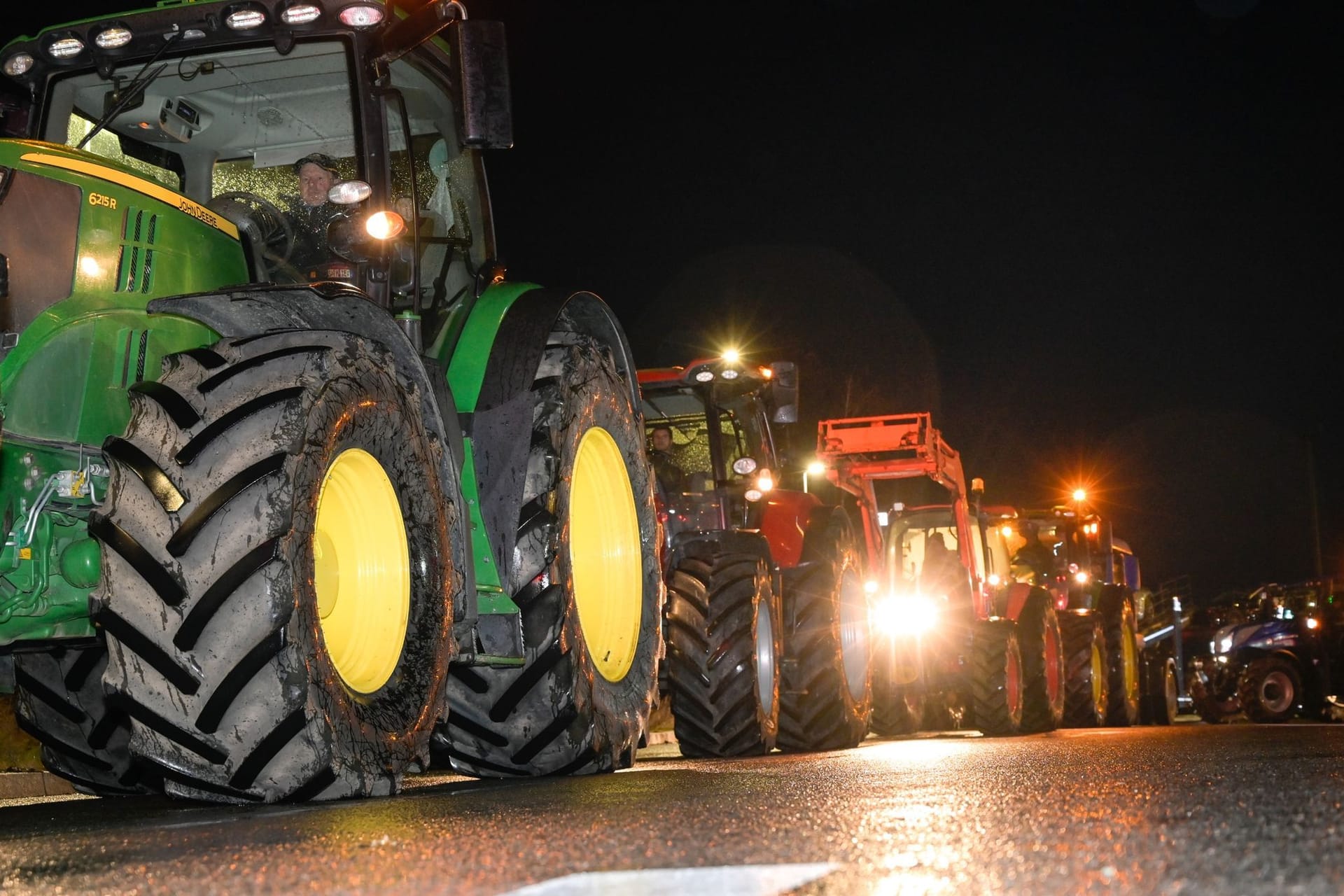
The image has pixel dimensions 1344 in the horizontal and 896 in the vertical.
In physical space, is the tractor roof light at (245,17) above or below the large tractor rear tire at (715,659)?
above

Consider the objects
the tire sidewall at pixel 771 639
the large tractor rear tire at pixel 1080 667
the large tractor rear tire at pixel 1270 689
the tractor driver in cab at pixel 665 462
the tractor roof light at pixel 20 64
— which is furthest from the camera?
the large tractor rear tire at pixel 1270 689

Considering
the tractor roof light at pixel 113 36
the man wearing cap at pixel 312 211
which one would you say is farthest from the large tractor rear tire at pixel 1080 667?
the tractor roof light at pixel 113 36

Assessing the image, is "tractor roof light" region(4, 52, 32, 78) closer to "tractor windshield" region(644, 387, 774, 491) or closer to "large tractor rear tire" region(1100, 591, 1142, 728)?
"tractor windshield" region(644, 387, 774, 491)

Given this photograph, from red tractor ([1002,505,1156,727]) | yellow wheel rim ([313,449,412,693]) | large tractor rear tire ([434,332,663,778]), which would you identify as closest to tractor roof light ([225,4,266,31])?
large tractor rear tire ([434,332,663,778])

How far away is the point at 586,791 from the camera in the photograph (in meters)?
4.43

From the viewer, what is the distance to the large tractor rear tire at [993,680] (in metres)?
13.7

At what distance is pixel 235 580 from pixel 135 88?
9.12ft

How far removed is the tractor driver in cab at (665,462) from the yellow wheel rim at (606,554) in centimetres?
298

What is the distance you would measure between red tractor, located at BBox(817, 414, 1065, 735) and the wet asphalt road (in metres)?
8.77

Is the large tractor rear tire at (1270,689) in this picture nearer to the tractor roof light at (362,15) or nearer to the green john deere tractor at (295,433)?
the green john deere tractor at (295,433)

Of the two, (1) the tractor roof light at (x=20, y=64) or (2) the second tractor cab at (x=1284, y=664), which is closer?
(1) the tractor roof light at (x=20, y=64)

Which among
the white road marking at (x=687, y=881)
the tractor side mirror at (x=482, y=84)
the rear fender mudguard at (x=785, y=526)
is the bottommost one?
the white road marking at (x=687, y=881)

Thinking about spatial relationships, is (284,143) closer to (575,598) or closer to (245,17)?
(245,17)

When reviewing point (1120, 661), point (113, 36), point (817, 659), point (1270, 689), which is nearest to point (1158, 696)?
point (1270, 689)
